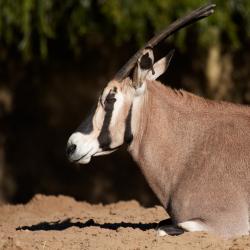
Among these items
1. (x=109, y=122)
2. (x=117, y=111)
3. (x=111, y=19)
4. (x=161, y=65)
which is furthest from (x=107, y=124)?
(x=111, y=19)

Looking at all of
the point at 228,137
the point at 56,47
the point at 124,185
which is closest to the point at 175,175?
the point at 228,137

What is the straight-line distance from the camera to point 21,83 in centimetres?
2153

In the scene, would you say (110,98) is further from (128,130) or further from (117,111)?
(128,130)

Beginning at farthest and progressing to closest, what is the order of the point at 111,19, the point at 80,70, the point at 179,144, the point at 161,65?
the point at 80,70, the point at 111,19, the point at 161,65, the point at 179,144

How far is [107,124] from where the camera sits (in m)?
9.72

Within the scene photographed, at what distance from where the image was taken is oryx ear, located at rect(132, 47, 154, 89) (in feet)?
31.4

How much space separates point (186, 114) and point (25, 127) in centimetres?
1252

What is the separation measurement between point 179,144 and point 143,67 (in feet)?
2.57

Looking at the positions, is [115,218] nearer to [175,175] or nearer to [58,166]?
[175,175]

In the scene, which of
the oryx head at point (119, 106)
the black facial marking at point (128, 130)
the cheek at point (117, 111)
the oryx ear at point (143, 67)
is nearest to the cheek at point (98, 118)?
the oryx head at point (119, 106)

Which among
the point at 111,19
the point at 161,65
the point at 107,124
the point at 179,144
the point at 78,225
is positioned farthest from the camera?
the point at 111,19

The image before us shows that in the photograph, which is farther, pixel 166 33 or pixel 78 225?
pixel 78 225

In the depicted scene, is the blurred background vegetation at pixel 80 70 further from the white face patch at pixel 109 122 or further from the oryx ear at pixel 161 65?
the white face patch at pixel 109 122

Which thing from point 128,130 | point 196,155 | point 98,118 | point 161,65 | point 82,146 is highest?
point 161,65
